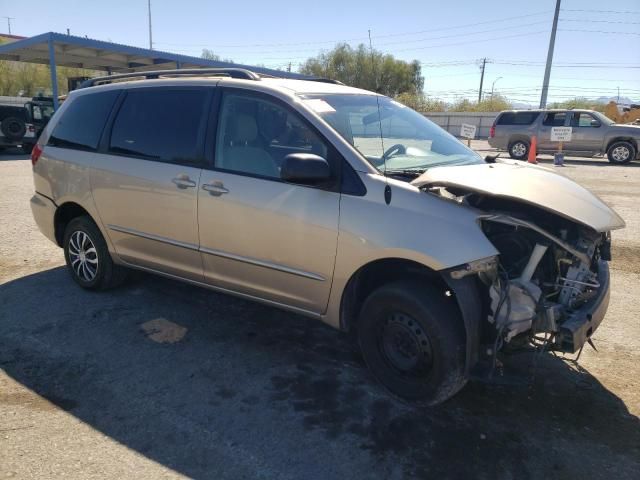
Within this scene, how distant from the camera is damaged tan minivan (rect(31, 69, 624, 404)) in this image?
2.89 meters

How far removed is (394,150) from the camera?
11.9ft

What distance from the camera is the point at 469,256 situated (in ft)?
9.11

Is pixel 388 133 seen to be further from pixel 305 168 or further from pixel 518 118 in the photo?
pixel 518 118

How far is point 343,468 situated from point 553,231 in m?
1.83

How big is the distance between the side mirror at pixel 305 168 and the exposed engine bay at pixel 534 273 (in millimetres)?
634

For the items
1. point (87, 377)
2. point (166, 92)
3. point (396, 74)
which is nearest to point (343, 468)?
point (87, 377)

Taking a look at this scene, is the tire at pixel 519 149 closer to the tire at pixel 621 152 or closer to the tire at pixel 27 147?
the tire at pixel 621 152

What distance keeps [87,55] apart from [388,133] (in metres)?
23.3

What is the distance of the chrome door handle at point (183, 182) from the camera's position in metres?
3.76

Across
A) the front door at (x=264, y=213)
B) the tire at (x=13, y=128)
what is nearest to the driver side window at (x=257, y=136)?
the front door at (x=264, y=213)

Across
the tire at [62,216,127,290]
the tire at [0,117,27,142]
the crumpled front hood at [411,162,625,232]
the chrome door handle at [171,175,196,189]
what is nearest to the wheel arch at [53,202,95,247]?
the tire at [62,216,127,290]

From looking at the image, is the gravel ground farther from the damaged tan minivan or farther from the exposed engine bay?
the exposed engine bay

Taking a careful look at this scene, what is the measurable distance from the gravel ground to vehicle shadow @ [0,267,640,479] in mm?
10

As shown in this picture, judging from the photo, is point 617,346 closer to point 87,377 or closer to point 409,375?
point 409,375
